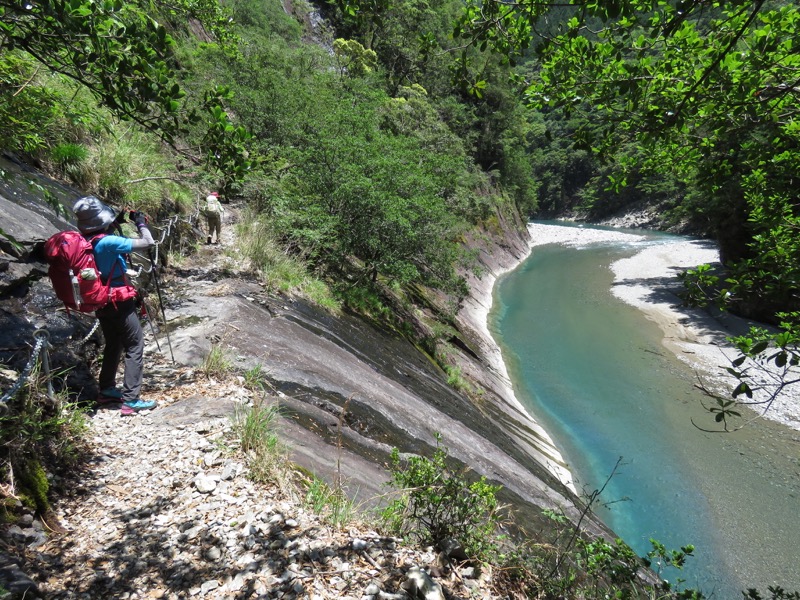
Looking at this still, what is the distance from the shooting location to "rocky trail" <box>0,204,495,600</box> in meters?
2.54

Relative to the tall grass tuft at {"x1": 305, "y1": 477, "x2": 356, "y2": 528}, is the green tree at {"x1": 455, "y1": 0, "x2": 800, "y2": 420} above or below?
above

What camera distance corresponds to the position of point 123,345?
14.1 feet

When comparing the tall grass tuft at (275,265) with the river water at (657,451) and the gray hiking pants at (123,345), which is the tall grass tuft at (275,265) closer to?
the gray hiking pants at (123,345)

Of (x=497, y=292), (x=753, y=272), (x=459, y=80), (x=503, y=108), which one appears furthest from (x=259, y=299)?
(x=503, y=108)

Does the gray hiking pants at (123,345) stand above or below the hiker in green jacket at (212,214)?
below

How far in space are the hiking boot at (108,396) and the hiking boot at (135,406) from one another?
0.11m

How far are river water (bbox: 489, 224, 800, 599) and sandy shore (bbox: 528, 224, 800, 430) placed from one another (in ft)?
2.72

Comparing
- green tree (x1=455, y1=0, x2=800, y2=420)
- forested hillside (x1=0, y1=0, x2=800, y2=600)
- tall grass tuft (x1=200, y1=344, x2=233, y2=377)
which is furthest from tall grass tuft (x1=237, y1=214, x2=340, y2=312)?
green tree (x1=455, y1=0, x2=800, y2=420)

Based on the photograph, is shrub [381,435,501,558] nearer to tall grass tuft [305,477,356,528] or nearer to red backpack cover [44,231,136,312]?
tall grass tuft [305,477,356,528]

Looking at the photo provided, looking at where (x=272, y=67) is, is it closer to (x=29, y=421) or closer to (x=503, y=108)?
(x=29, y=421)

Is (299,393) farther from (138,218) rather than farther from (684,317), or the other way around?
(684,317)

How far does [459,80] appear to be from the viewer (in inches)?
142

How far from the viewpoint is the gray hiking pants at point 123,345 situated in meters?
4.15

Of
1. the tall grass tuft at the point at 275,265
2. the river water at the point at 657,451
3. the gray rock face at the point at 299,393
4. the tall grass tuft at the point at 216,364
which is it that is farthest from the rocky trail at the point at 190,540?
the tall grass tuft at the point at 275,265
